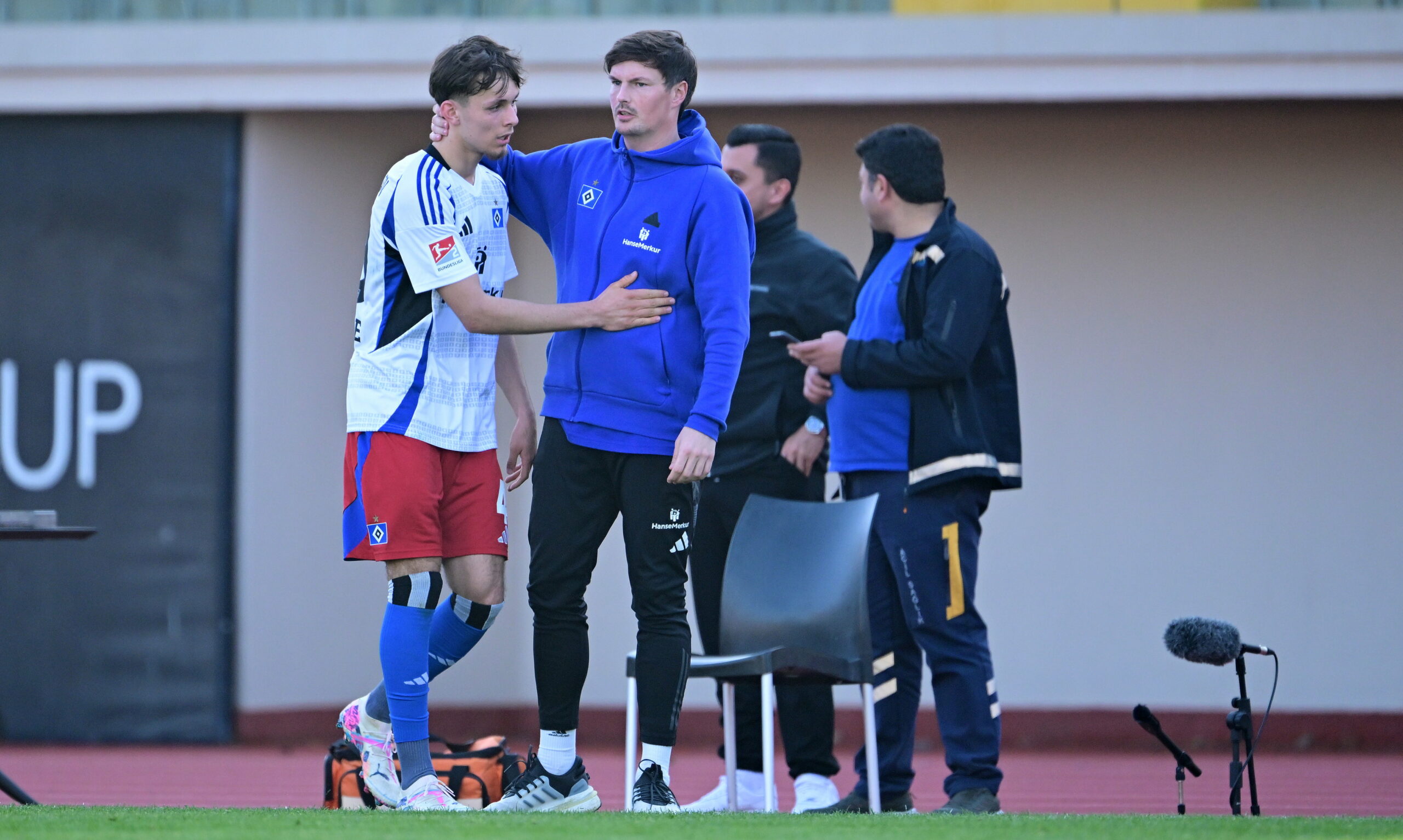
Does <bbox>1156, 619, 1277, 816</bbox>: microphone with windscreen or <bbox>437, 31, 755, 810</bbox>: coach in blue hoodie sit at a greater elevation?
<bbox>437, 31, 755, 810</bbox>: coach in blue hoodie

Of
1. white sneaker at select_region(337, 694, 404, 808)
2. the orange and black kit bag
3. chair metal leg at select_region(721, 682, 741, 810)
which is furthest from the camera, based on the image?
chair metal leg at select_region(721, 682, 741, 810)

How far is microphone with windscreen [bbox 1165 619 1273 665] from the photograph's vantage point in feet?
12.5

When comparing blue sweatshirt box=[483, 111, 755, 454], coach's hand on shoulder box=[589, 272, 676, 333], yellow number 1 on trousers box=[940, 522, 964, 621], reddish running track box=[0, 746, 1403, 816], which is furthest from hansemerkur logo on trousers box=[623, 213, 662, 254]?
reddish running track box=[0, 746, 1403, 816]

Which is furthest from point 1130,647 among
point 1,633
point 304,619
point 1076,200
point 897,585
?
point 1,633

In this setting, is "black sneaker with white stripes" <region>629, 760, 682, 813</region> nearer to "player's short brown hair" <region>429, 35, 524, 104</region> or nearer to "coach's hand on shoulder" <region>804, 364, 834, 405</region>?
"coach's hand on shoulder" <region>804, 364, 834, 405</region>

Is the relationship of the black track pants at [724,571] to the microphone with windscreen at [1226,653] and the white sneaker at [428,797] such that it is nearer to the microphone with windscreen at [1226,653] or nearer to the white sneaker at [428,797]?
the microphone with windscreen at [1226,653]

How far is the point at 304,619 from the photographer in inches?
287

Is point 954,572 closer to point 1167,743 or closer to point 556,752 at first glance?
point 1167,743

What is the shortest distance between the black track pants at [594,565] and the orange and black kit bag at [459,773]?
0.69m

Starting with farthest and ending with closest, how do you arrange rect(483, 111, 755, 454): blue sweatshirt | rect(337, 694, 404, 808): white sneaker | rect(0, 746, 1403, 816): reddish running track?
rect(0, 746, 1403, 816): reddish running track < rect(337, 694, 404, 808): white sneaker < rect(483, 111, 755, 454): blue sweatshirt

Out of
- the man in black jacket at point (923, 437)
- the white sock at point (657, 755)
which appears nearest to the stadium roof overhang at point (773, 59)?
the man in black jacket at point (923, 437)

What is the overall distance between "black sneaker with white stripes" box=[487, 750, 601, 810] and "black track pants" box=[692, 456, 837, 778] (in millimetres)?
1160

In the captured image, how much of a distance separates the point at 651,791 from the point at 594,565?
529mm

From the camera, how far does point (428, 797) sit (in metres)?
3.45
